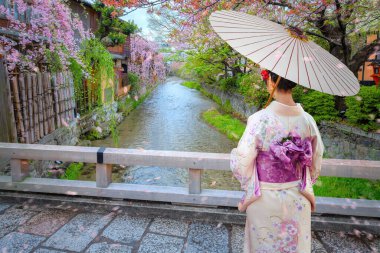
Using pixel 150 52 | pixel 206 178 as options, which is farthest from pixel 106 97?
pixel 150 52

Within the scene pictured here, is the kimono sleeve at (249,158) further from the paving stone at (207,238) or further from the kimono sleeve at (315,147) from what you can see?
the paving stone at (207,238)

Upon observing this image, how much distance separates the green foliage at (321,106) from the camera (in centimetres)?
936

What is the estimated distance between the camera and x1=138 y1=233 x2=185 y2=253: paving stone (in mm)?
3283

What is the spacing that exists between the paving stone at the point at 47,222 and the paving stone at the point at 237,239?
2148 mm

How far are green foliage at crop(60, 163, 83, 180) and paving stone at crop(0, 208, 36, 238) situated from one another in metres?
4.43

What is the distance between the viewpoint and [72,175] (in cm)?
866

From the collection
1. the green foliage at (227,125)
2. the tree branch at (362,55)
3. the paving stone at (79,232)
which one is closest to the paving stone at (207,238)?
the paving stone at (79,232)

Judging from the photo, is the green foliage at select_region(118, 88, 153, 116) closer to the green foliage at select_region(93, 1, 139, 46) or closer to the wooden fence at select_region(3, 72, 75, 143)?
the green foliage at select_region(93, 1, 139, 46)

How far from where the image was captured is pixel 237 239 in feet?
11.5

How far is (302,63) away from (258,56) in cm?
36

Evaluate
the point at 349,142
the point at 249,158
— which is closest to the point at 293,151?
the point at 249,158

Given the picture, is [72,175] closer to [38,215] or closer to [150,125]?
[38,215]

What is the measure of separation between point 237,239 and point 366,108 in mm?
6009

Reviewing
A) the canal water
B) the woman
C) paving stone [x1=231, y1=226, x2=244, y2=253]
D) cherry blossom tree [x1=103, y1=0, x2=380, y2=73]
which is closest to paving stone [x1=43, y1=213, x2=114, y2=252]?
paving stone [x1=231, y1=226, x2=244, y2=253]
